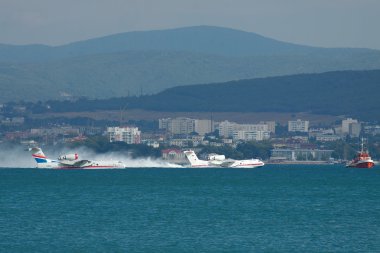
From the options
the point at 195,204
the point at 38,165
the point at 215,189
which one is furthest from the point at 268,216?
the point at 38,165

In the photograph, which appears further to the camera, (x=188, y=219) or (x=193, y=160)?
(x=193, y=160)

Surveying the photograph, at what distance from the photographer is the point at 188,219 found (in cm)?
5966

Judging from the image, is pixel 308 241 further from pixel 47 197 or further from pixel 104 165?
pixel 104 165

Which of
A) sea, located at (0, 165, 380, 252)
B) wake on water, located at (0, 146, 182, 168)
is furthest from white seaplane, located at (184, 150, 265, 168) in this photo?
sea, located at (0, 165, 380, 252)

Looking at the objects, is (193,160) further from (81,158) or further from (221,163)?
(81,158)

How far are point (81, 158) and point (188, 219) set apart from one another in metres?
112

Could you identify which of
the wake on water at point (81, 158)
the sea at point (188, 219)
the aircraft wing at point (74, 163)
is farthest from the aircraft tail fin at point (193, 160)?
the sea at point (188, 219)

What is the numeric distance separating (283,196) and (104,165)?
70.0 meters

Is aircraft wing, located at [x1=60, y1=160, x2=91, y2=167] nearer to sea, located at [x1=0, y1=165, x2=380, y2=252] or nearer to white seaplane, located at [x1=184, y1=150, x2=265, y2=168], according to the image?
white seaplane, located at [x1=184, y1=150, x2=265, y2=168]

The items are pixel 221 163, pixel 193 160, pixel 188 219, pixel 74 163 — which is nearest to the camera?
pixel 188 219

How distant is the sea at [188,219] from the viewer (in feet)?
161

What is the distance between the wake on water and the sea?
245ft

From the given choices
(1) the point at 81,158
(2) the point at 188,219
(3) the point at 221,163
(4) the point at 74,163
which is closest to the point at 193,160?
(3) the point at 221,163

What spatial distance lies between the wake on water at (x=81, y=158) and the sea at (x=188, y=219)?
74742 mm
